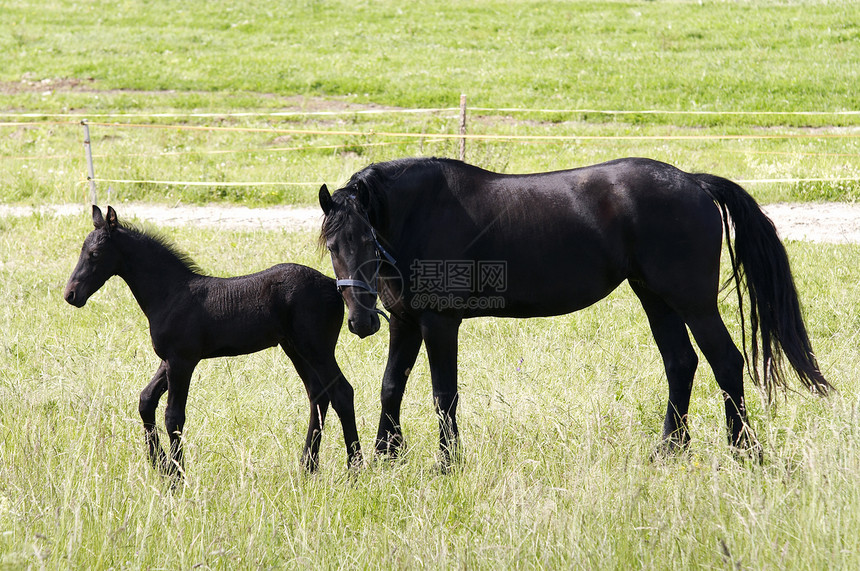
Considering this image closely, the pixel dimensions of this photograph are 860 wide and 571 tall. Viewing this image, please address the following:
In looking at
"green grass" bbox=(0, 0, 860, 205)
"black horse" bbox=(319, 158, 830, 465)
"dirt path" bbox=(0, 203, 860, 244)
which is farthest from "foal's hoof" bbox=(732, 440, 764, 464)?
"dirt path" bbox=(0, 203, 860, 244)

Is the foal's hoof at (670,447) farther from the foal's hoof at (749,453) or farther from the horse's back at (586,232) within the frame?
the horse's back at (586,232)

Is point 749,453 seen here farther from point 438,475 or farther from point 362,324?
point 362,324

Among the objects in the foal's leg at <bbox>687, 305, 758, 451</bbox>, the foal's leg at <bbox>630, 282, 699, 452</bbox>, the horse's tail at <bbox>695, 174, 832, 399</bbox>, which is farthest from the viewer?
the foal's leg at <bbox>630, 282, 699, 452</bbox>

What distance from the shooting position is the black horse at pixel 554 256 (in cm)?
411

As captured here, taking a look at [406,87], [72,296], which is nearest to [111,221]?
[72,296]

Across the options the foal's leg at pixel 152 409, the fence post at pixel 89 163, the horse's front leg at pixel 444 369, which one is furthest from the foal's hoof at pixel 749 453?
the fence post at pixel 89 163

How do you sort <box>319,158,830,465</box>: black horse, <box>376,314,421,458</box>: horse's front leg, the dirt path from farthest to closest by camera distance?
the dirt path → <box>376,314,421,458</box>: horse's front leg → <box>319,158,830,465</box>: black horse

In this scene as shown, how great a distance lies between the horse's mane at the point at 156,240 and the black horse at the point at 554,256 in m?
1.01

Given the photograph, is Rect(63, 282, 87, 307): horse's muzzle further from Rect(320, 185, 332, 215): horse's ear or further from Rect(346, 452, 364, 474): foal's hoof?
Rect(346, 452, 364, 474): foal's hoof

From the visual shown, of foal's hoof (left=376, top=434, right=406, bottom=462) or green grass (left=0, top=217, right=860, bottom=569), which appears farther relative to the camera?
foal's hoof (left=376, top=434, right=406, bottom=462)

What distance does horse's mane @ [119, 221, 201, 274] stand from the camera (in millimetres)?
4039

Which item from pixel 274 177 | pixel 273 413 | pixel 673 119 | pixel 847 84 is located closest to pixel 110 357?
pixel 273 413

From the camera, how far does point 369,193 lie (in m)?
3.83

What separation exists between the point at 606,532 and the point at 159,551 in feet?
5.60
